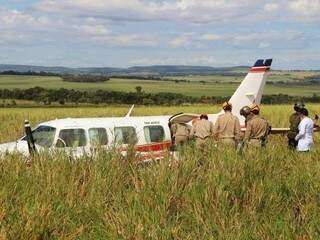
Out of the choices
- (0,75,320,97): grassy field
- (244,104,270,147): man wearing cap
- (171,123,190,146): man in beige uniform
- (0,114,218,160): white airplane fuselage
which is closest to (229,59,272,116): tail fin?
(0,114,218,160): white airplane fuselage

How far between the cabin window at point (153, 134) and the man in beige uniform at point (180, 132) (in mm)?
290

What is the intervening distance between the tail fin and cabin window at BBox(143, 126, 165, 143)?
19.3ft

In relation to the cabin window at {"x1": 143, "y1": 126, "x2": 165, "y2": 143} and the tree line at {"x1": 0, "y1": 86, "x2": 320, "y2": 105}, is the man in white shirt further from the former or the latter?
the tree line at {"x1": 0, "y1": 86, "x2": 320, "y2": 105}

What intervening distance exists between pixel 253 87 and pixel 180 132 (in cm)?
658

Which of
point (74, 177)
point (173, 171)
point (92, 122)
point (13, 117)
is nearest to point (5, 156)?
point (74, 177)

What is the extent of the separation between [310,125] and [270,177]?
4.97 metres

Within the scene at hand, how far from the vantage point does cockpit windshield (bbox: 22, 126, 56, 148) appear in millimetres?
12461

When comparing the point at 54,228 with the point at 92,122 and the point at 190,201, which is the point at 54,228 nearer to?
the point at 190,201

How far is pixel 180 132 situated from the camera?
44.6 feet

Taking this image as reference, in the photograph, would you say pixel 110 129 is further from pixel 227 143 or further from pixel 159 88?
pixel 159 88

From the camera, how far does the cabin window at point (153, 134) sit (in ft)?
44.9

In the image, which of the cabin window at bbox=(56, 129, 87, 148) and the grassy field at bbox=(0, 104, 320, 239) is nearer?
the grassy field at bbox=(0, 104, 320, 239)

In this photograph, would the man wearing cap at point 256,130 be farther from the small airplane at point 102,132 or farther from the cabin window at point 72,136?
the cabin window at point 72,136

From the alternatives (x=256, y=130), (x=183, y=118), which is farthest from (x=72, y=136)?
→ (x=256, y=130)
